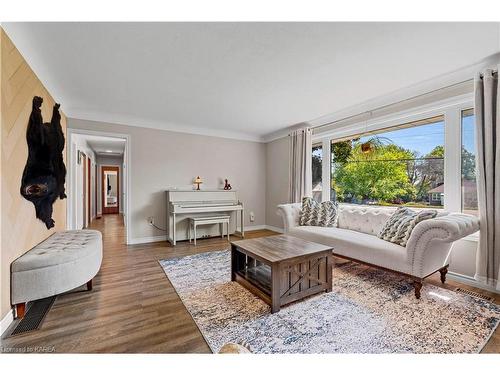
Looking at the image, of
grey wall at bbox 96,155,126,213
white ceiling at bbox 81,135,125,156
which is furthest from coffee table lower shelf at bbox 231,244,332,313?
grey wall at bbox 96,155,126,213

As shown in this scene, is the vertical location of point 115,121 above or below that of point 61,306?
above

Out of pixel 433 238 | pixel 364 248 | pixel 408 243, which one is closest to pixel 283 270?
pixel 364 248

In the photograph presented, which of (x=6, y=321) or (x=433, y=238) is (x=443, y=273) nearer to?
(x=433, y=238)

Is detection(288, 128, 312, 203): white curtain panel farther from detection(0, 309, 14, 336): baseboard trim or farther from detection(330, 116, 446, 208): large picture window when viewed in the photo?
detection(0, 309, 14, 336): baseboard trim

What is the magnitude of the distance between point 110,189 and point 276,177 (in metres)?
7.11

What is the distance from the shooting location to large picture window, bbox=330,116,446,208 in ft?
9.85

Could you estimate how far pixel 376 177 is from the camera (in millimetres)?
3689

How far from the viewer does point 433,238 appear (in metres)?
2.05

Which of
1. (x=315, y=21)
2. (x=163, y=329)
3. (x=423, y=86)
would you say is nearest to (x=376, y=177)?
(x=423, y=86)

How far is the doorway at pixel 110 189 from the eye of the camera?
8.64m

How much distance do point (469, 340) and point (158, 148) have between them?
15.7 feet

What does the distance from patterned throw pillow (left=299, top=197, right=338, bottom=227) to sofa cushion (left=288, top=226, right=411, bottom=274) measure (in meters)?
0.22

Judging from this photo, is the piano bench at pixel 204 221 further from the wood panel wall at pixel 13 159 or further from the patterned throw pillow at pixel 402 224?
the patterned throw pillow at pixel 402 224
